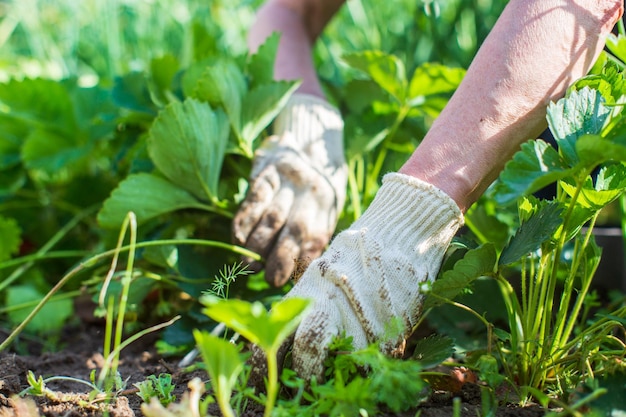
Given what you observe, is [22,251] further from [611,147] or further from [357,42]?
[611,147]

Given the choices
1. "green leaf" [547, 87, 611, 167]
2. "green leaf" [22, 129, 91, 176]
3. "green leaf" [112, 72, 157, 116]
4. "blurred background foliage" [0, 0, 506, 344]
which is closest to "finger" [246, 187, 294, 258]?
"blurred background foliage" [0, 0, 506, 344]

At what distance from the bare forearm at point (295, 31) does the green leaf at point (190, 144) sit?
384 mm

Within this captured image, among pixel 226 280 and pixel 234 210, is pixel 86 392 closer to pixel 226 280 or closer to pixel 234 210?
pixel 226 280

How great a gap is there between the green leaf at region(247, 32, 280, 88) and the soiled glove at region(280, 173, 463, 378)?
51 cm

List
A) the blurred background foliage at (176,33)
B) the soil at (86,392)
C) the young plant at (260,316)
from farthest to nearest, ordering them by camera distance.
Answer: the blurred background foliage at (176,33), the soil at (86,392), the young plant at (260,316)

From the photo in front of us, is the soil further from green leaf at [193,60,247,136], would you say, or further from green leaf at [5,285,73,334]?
green leaf at [193,60,247,136]

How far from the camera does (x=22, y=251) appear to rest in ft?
6.84

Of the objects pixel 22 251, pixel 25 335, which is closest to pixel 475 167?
pixel 25 335

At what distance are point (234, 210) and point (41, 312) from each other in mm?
582

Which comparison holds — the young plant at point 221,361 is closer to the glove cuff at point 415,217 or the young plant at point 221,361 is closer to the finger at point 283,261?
the glove cuff at point 415,217

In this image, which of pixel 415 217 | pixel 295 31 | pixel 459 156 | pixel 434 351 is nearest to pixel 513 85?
pixel 459 156

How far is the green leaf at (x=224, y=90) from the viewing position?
1.29 meters

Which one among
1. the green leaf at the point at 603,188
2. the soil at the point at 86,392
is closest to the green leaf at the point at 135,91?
the soil at the point at 86,392

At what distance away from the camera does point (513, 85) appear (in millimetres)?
940
